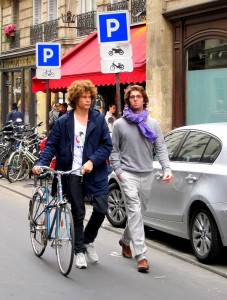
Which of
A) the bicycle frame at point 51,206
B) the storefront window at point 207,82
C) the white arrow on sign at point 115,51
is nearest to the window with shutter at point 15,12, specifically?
the storefront window at point 207,82

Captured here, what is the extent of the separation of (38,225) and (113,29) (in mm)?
4186

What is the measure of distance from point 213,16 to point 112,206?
637cm

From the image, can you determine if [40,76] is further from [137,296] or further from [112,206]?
[137,296]

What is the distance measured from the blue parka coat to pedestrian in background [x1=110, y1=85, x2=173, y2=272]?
23cm

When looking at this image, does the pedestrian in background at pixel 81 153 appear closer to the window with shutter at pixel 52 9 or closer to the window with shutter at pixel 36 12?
the window with shutter at pixel 52 9

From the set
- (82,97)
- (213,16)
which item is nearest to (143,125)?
(82,97)

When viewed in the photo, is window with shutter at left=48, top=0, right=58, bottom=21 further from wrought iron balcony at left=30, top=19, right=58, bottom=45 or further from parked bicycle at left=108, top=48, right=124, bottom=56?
parked bicycle at left=108, top=48, right=124, bottom=56

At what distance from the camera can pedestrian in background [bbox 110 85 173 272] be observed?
25.4ft

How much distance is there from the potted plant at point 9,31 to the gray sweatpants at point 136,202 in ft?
82.5

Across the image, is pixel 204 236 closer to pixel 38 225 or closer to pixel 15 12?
pixel 38 225

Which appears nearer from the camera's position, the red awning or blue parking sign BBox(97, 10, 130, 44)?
blue parking sign BBox(97, 10, 130, 44)

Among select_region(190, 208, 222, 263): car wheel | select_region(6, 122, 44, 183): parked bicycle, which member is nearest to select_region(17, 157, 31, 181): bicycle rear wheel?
select_region(6, 122, 44, 183): parked bicycle

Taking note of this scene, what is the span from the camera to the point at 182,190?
8586mm

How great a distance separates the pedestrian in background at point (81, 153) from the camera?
24.9 feet
